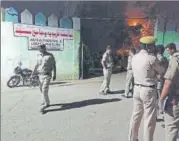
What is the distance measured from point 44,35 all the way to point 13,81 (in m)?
2.37

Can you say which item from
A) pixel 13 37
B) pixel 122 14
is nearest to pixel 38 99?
pixel 13 37

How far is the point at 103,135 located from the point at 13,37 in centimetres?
739

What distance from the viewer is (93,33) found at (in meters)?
19.0

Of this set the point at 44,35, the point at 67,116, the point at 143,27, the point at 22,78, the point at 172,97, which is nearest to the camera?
the point at 172,97

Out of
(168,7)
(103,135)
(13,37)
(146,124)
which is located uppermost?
(168,7)

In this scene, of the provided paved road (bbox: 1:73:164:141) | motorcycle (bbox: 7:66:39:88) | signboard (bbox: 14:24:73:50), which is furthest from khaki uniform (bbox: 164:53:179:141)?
signboard (bbox: 14:24:73:50)

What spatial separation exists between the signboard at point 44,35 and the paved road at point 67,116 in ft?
7.57

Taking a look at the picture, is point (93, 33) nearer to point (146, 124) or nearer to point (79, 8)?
point (79, 8)

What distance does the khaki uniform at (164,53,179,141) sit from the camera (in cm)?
495

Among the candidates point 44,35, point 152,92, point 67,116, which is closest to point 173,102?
point 152,92

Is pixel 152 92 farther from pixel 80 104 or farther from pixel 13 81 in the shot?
pixel 13 81

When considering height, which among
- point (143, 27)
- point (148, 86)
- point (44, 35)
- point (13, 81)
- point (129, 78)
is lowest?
point (13, 81)

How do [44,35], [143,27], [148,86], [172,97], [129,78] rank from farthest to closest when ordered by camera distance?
[143,27], [44,35], [129,78], [148,86], [172,97]

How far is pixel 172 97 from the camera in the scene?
5.08 metres
